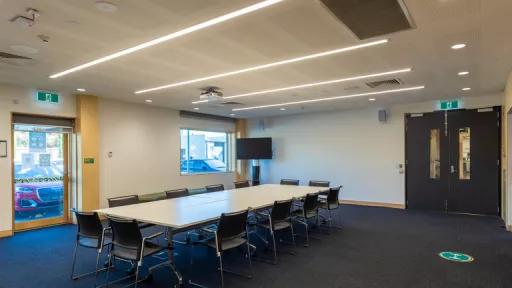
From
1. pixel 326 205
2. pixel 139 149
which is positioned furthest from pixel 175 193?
pixel 139 149

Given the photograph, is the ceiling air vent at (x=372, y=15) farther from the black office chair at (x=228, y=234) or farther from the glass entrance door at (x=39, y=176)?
the glass entrance door at (x=39, y=176)

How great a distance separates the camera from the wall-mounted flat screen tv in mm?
10539

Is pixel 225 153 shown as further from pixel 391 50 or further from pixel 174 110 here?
pixel 391 50

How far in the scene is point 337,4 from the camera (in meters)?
2.72

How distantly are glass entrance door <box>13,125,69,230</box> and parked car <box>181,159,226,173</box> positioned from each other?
3.34 meters

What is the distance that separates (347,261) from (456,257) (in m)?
1.58

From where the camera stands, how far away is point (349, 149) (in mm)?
9359

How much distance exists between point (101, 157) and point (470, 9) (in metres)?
7.10

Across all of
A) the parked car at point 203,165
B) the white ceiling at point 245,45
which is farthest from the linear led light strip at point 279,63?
the parked car at point 203,165

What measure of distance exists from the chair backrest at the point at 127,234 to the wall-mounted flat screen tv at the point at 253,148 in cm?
728

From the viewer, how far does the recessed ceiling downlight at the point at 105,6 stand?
2.70 meters

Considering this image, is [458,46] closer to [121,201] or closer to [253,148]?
Answer: [121,201]

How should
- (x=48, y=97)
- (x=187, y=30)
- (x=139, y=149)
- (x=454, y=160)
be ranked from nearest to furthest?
(x=187, y=30)
(x=48, y=97)
(x=454, y=160)
(x=139, y=149)

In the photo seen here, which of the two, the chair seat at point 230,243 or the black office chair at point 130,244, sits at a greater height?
Result: the black office chair at point 130,244
